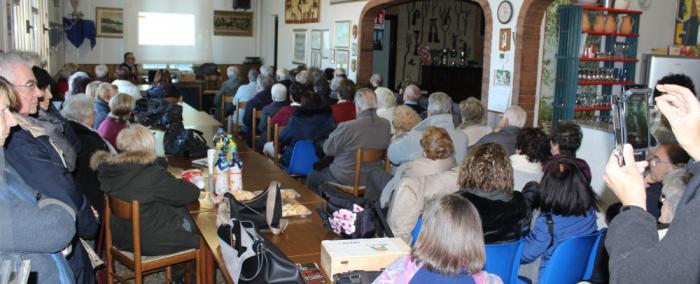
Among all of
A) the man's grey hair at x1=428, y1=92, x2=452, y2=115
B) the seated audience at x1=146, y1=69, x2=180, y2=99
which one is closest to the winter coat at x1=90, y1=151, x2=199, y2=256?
the man's grey hair at x1=428, y1=92, x2=452, y2=115

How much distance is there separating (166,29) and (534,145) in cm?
1294

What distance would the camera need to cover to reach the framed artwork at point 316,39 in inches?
520

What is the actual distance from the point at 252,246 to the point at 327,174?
124 inches

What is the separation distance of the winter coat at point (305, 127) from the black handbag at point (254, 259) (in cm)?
349

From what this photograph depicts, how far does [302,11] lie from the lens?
14.1m

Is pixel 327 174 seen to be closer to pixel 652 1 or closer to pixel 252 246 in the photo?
pixel 252 246

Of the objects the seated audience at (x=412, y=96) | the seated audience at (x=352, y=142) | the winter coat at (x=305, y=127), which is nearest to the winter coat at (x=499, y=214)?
the seated audience at (x=352, y=142)

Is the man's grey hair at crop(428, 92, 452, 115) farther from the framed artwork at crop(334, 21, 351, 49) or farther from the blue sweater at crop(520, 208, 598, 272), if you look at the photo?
the framed artwork at crop(334, 21, 351, 49)

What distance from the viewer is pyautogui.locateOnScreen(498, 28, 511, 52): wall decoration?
26.2ft

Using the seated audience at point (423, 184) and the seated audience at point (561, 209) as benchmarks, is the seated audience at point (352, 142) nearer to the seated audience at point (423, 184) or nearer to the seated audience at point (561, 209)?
the seated audience at point (423, 184)

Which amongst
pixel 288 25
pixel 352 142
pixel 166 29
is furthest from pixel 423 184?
pixel 166 29

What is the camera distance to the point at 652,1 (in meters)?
8.87

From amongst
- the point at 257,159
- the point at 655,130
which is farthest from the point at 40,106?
the point at 655,130

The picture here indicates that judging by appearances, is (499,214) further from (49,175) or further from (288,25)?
(288,25)
